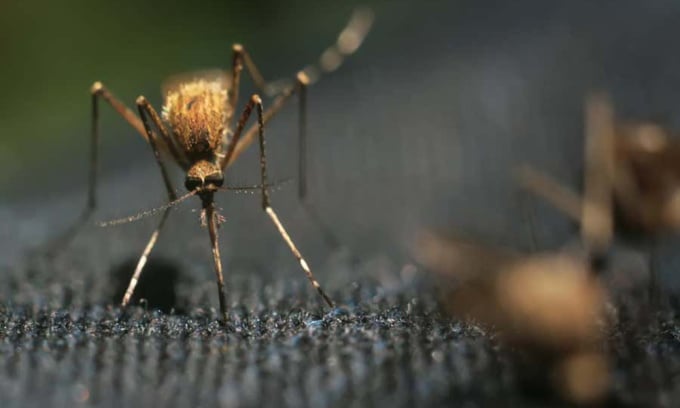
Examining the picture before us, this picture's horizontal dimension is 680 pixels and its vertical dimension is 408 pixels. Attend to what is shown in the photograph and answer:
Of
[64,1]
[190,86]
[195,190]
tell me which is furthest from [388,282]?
[64,1]

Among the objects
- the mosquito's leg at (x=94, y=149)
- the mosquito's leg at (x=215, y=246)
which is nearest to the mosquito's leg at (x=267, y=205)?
the mosquito's leg at (x=215, y=246)

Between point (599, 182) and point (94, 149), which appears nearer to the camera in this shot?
point (599, 182)

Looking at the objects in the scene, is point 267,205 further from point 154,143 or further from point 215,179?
point 154,143

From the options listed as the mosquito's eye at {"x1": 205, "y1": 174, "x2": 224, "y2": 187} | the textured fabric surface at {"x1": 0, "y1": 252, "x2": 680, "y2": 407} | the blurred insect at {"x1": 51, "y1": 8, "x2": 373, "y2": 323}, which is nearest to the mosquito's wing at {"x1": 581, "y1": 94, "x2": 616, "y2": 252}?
the textured fabric surface at {"x1": 0, "y1": 252, "x2": 680, "y2": 407}

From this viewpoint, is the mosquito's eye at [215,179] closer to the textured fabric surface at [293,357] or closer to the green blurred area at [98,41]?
the textured fabric surface at [293,357]

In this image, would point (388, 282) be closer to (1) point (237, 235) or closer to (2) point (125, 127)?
(1) point (237, 235)

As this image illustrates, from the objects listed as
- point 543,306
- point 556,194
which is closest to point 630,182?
point 556,194

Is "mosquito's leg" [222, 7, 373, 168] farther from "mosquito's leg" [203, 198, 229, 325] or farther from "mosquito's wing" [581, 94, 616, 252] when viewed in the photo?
"mosquito's wing" [581, 94, 616, 252]
